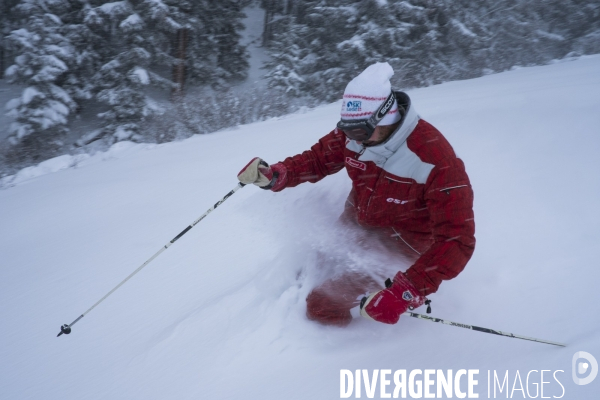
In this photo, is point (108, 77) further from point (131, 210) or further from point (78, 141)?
point (131, 210)

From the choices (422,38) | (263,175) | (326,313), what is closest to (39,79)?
(263,175)

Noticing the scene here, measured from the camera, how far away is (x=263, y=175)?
9.19 feet

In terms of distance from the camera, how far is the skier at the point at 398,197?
1.87m

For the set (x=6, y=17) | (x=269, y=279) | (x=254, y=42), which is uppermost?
(x=269, y=279)

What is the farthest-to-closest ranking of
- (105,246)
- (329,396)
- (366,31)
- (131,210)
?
1. (366,31)
2. (131,210)
3. (105,246)
4. (329,396)

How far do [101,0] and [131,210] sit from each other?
13143 mm

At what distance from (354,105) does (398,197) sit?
2.03ft

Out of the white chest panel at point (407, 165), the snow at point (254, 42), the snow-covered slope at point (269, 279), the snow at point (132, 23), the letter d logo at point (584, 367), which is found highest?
the white chest panel at point (407, 165)

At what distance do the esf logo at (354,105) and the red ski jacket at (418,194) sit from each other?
254 millimetres

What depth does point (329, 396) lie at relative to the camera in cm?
180

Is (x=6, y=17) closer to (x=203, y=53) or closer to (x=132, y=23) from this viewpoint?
(x=132, y=23)

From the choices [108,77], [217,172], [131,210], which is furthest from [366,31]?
[131,210]

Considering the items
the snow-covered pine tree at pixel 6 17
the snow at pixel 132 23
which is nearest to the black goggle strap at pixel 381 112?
the snow at pixel 132 23

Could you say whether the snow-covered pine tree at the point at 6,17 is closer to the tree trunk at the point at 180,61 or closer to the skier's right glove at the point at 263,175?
the tree trunk at the point at 180,61
